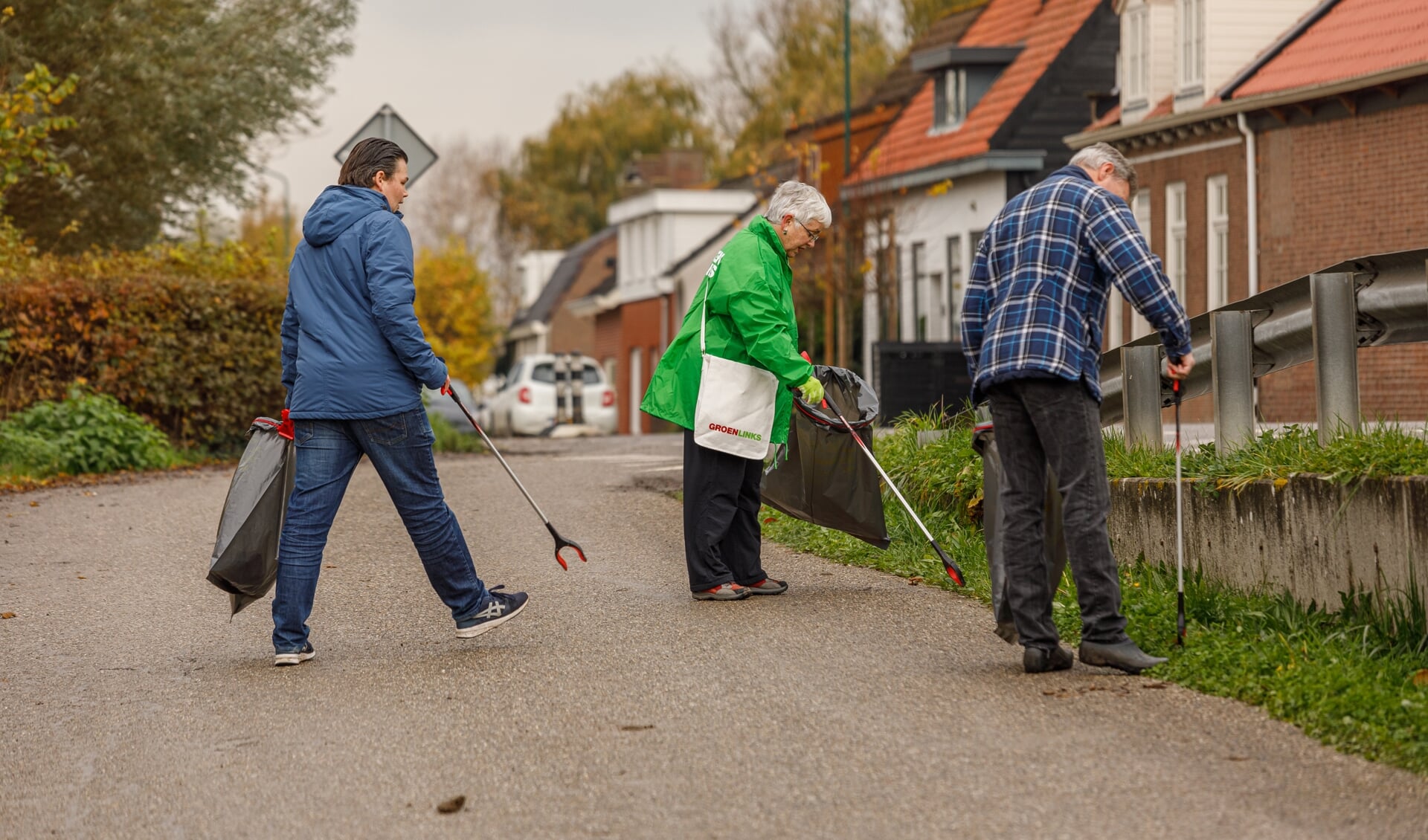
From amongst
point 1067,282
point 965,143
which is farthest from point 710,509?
point 965,143

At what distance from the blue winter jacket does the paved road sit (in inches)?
39.0

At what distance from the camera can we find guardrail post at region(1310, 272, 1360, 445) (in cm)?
739

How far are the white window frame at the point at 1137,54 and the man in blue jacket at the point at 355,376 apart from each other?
21105 mm

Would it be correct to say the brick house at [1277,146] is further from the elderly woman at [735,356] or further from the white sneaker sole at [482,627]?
the white sneaker sole at [482,627]

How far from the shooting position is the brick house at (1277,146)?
21094 millimetres

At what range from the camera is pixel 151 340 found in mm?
17672

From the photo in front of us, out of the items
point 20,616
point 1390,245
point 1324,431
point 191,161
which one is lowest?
point 20,616

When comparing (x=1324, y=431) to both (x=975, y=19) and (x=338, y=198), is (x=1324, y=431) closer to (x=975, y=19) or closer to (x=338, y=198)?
(x=338, y=198)

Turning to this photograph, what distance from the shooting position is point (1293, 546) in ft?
22.9

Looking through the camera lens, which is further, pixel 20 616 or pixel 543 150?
pixel 543 150

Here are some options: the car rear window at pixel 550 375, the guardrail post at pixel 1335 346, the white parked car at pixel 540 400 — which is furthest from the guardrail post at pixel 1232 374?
the car rear window at pixel 550 375

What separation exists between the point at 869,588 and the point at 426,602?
199 centimetres

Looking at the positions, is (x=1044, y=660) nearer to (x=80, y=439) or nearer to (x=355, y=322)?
(x=355, y=322)

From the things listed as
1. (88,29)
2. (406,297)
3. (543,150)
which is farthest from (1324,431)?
(543,150)
